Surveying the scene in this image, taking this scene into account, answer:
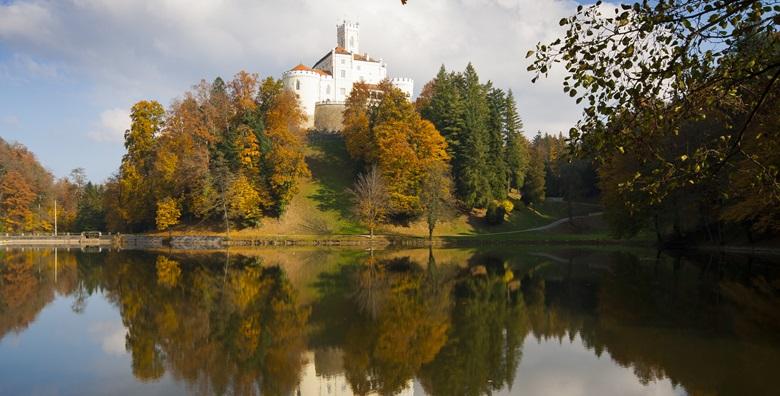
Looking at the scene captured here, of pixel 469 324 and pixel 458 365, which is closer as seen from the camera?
pixel 458 365

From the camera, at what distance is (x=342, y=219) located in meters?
52.6

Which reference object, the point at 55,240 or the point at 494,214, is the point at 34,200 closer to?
the point at 55,240

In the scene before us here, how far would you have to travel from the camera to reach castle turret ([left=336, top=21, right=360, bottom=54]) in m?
87.8

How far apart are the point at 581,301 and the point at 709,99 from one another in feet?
39.3

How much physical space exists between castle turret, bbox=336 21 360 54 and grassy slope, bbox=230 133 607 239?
2880cm

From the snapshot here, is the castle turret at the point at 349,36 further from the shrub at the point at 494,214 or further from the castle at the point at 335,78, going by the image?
the shrub at the point at 494,214

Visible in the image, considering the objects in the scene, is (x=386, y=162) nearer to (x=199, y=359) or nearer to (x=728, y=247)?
(x=728, y=247)

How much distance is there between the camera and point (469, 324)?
13.4 meters

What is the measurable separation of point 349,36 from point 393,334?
80.3 metres

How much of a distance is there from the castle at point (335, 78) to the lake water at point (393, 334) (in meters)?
57.9

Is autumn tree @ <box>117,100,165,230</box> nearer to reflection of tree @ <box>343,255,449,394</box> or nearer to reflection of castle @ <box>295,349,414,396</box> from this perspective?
reflection of tree @ <box>343,255,449,394</box>

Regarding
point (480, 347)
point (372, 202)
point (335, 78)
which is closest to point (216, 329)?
point (480, 347)

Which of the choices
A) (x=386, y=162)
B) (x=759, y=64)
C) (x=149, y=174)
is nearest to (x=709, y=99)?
(x=759, y=64)

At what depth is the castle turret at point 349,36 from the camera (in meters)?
87.8
